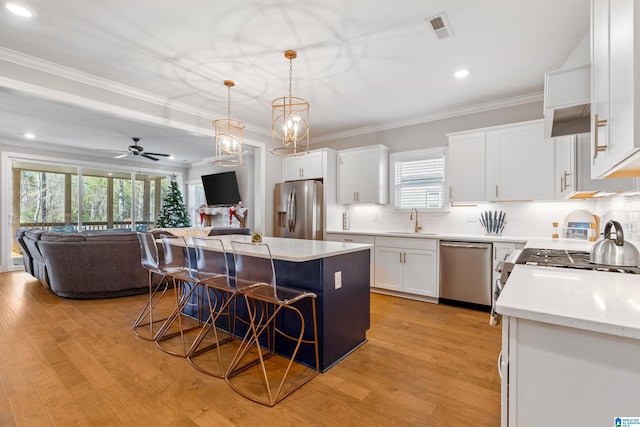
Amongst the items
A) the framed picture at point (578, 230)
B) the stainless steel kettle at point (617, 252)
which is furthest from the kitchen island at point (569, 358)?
the framed picture at point (578, 230)

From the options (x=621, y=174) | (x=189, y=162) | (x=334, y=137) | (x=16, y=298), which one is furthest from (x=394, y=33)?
(x=189, y=162)

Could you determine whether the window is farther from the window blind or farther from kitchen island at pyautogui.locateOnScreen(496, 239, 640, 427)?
kitchen island at pyautogui.locateOnScreen(496, 239, 640, 427)

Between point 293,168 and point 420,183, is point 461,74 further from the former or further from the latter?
point 293,168

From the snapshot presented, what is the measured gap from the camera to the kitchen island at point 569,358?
818mm

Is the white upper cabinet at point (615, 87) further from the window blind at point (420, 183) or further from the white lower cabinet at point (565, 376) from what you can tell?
the window blind at point (420, 183)

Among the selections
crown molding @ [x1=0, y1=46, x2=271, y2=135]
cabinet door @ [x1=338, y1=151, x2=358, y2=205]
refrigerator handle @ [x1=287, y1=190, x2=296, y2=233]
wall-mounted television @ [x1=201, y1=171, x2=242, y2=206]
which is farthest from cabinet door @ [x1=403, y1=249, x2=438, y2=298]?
wall-mounted television @ [x1=201, y1=171, x2=242, y2=206]

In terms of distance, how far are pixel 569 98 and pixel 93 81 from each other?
433 centimetres

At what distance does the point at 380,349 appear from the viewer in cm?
257

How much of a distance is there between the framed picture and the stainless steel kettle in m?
1.86

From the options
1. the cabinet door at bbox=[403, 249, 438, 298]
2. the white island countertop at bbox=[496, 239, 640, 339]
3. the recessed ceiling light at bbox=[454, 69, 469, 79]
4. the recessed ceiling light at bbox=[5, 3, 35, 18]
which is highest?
the recessed ceiling light at bbox=[5, 3, 35, 18]

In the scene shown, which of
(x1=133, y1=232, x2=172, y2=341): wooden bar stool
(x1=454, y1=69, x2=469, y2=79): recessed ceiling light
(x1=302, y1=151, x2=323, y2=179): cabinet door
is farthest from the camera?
(x1=302, y1=151, x2=323, y2=179): cabinet door

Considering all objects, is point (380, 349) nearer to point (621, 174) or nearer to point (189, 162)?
point (621, 174)

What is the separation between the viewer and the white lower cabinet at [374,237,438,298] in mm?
3867

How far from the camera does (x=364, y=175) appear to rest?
483 cm
